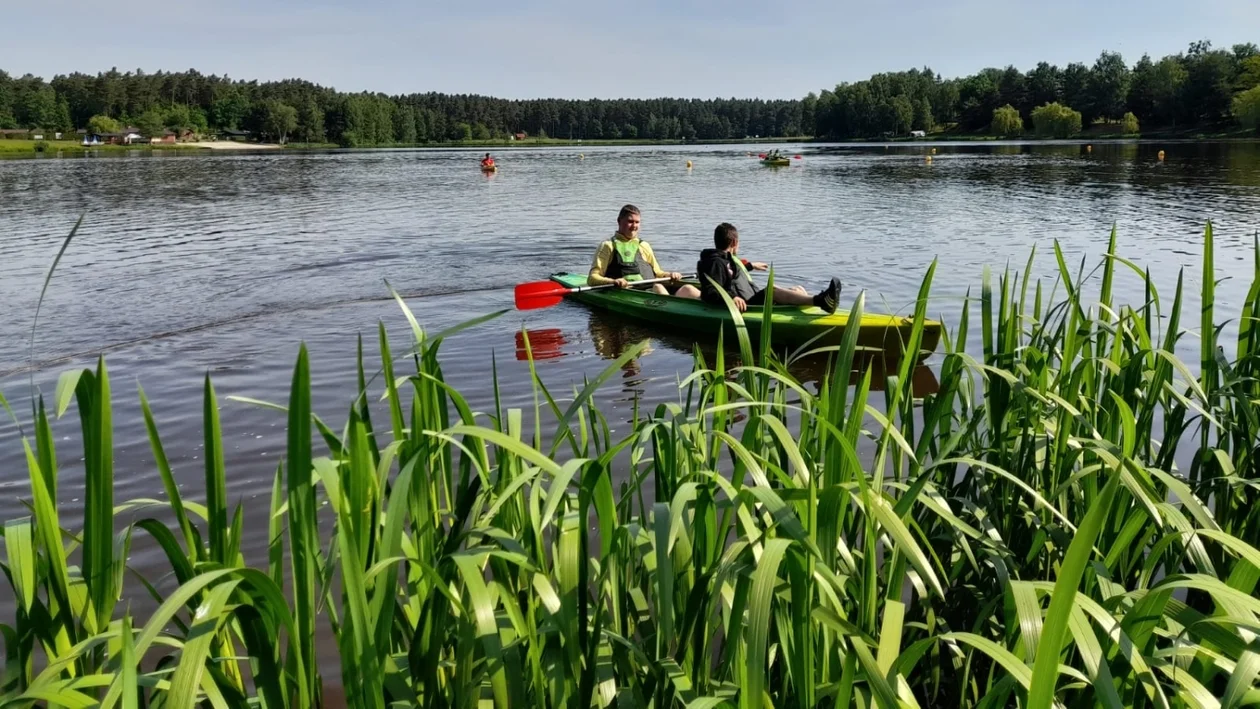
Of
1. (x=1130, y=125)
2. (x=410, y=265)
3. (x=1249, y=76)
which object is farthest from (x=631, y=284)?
(x=1130, y=125)

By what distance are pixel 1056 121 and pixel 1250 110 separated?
28.3m

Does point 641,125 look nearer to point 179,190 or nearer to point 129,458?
point 179,190

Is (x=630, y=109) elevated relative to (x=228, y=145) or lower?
elevated

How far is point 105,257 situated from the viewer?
16.1 m

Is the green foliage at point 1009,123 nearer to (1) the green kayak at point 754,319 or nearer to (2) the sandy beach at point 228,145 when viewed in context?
(2) the sandy beach at point 228,145

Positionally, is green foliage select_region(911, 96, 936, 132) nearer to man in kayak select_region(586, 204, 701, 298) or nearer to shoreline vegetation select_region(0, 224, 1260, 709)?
man in kayak select_region(586, 204, 701, 298)

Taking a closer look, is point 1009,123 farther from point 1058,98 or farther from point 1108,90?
point 1058,98

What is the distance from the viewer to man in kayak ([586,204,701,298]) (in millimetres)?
10734

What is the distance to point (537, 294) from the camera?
9859mm

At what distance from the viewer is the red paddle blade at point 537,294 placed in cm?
972

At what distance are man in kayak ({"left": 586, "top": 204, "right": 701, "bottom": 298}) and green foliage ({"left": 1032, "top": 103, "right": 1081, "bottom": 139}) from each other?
99569mm

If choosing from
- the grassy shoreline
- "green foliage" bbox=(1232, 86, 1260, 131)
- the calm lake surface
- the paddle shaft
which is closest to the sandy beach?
the grassy shoreline

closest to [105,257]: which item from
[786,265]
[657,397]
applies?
[786,265]

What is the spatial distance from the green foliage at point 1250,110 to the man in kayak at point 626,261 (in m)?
77.3
